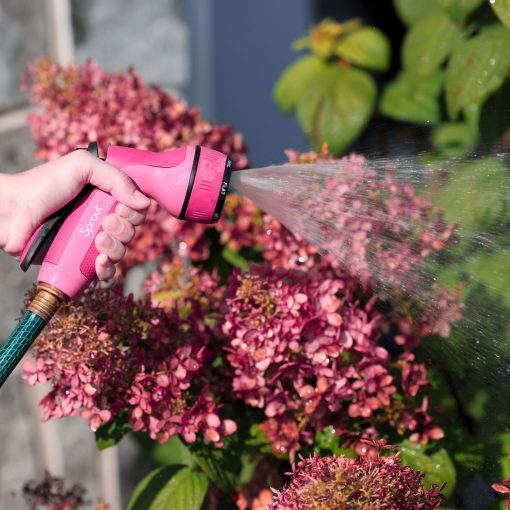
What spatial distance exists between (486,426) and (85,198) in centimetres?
52

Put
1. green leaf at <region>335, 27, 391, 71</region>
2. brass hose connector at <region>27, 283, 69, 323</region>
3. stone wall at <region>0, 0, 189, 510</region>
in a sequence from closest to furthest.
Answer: brass hose connector at <region>27, 283, 69, 323</region>
green leaf at <region>335, 27, 391, 71</region>
stone wall at <region>0, 0, 189, 510</region>

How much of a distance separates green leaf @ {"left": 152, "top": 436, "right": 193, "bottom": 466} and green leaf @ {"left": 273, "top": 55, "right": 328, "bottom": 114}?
0.67 meters

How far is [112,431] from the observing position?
0.94 metres

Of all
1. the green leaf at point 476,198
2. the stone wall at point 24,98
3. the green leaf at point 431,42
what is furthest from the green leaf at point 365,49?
the green leaf at point 476,198

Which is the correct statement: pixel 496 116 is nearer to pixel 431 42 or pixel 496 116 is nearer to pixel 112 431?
pixel 431 42

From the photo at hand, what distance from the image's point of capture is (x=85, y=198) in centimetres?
82

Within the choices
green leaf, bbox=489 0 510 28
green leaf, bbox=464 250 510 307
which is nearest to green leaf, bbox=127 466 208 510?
green leaf, bbox=464 250 510 307

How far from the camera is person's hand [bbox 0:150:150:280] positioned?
80cm

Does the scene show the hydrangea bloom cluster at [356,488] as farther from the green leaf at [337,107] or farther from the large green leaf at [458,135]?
the green leaf at [337,107]

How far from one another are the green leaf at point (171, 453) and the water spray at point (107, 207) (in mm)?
325

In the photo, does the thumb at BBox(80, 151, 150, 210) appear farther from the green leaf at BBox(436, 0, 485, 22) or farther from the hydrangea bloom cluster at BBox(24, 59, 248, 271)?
the green leaf at BBox(436, 0, 485, 22)

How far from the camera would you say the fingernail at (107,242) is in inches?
31.5

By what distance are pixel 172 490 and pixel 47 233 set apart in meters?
0.37

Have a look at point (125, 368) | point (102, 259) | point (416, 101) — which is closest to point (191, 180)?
point (102, 259)
